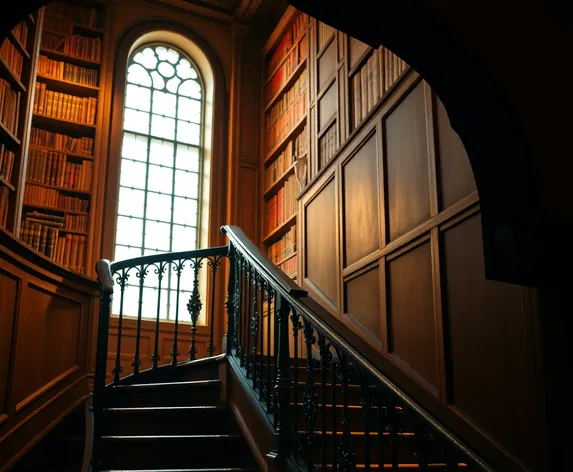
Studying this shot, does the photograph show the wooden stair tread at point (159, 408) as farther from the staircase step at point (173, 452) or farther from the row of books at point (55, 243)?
the row of books at point (55, 243)

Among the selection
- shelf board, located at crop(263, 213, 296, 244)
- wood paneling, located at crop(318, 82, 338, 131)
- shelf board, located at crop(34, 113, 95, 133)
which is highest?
shelf board, located at crop(34, 113, 95, 133)

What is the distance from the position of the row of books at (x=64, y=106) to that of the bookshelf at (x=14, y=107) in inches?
38.3

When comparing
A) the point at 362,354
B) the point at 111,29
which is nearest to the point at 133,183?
the point at 111,29

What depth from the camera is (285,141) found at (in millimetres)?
7051

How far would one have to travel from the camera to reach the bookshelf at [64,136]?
6.38m

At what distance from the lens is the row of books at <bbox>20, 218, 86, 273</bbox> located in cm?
614

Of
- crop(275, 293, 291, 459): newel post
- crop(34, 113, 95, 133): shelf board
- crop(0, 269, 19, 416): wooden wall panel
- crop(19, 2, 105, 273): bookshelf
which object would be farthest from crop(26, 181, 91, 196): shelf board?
crop(275, 293, 291, 459): newel post

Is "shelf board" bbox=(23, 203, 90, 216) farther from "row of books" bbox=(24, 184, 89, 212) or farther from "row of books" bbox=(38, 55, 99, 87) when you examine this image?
"row of books" bbox=(38, 55, 99, 87)

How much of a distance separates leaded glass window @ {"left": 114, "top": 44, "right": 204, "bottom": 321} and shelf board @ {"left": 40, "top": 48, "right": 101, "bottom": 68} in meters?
0.52

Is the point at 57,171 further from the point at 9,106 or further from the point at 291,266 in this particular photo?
the point at 291,266

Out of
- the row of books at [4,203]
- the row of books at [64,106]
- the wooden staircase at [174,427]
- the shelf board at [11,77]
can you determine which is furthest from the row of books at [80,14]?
the wooden staircase at [174,427]

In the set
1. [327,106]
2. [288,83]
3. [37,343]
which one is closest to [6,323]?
[37,343]

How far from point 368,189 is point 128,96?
382 cm

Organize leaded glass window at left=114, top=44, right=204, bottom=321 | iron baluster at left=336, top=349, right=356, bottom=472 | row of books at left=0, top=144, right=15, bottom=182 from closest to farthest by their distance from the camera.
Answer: iron baluster at left=336, top=349, right=356, bottom=472 → row of books at left=0, top=144, right=15, bottom=182 → leaded glass window at left=114, top=44, right=204, bottom=321
